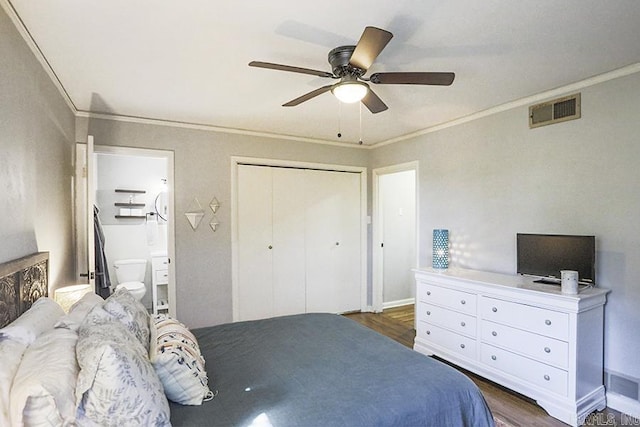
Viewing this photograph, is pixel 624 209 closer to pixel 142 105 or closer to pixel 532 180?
pixel 532 180

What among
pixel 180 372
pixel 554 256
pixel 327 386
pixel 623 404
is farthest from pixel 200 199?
pixel 623 404

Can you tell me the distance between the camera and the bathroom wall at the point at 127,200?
5.04 meters

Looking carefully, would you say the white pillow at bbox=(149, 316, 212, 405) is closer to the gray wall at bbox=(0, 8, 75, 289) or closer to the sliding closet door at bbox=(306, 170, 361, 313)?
the gray wall at bbox=(0, 8, 75, 289)

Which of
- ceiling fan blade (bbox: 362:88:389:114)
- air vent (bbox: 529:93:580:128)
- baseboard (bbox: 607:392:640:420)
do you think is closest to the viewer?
ceiling fan blade (bbox: 362:88:389:114)

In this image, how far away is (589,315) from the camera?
2404 millimetres

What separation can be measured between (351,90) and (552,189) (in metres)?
2.02

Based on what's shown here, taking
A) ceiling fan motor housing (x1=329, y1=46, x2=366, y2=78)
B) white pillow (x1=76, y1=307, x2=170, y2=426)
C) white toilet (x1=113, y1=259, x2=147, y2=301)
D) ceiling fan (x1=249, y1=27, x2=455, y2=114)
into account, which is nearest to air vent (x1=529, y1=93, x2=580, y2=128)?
ceiling fan (x1=249, y1=27, x2=455, y2=114)

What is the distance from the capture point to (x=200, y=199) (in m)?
3.86

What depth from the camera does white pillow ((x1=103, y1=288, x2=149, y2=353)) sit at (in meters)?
1.65

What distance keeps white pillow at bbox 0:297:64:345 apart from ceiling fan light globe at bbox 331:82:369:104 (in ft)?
6.08

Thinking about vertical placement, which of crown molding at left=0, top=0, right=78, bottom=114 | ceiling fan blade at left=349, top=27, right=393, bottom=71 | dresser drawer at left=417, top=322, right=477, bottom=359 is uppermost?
crown molding at left=0, top=0, right=78, bottom=114

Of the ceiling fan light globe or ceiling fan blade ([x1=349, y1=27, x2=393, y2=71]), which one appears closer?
ceiling fan blade ([x1=349, y1=27, x2=393, y2=71])

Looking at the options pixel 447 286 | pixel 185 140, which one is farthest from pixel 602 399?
pixel 185 140

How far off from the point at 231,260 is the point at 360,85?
2.70 m
